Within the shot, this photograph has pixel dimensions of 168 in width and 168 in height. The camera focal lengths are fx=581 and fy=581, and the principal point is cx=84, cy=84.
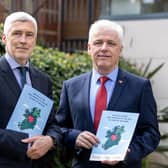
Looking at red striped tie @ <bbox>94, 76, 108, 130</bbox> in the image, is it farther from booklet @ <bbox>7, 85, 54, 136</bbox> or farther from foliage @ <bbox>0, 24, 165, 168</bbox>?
foliage @ <bbox>0, 24, 165, 168</bbox>

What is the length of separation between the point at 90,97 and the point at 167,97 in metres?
4.51

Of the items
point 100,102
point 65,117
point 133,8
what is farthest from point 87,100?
point 133,8

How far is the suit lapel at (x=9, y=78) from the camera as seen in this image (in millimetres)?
3850

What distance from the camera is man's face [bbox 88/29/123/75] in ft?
12.9

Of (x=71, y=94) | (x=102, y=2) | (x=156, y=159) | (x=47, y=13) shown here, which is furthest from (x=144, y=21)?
(x=71, y=94)

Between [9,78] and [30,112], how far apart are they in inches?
10.7

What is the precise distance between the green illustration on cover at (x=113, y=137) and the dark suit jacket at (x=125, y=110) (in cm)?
13

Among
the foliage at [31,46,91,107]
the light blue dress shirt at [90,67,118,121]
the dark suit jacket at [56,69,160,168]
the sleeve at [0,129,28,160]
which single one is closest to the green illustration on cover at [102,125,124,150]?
the dark suit jacket at [56,69,160,168]

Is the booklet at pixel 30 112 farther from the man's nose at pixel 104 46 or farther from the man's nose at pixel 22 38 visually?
the man's nose at pixel 104 46

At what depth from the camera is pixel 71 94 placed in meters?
4.10

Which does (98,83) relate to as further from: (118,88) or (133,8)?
(133,8)

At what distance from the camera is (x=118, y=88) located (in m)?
4.01

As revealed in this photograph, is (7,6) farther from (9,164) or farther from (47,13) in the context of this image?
(9,164)

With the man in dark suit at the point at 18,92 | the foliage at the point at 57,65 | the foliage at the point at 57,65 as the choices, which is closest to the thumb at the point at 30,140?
the man in dark suit at the point at 18,92
